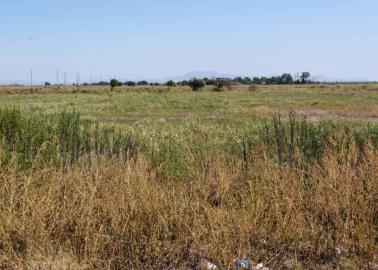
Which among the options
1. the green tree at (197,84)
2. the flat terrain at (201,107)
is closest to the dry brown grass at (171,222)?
the flat terrain at (201,107)

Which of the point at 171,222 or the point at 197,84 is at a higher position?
the point at 197,84

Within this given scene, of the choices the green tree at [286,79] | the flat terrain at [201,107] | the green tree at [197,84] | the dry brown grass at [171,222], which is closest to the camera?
the dry brown grass at [171,222]

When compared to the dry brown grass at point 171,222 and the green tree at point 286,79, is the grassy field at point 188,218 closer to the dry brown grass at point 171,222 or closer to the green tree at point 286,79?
the dry brown grass at point 171,222

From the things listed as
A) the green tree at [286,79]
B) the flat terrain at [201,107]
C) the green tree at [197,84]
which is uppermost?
the green tree at [286,79]

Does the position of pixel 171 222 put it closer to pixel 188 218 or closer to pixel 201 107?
pixel 188 218

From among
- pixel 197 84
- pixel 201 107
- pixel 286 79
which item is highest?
pixel 286 79

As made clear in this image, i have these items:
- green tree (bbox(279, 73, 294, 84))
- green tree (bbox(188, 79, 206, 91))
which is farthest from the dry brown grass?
green tree (bbox(279, 73, 294, 84))

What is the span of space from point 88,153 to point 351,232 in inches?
175

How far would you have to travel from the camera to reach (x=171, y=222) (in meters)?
4.91

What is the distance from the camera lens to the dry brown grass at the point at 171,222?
452cm

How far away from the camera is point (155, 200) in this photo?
16.7 feet

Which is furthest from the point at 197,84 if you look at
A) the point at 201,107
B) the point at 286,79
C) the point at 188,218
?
the point at 188,218

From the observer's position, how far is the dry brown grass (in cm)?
452

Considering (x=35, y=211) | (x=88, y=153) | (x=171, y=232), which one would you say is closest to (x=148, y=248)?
(x=171, y=232)
